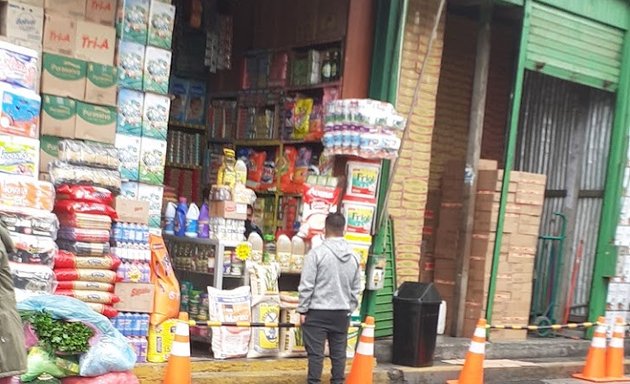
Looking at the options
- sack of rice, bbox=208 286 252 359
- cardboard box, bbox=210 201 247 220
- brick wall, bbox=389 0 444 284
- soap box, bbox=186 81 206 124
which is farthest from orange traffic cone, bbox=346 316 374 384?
soap box, bbox=186 81 206 124

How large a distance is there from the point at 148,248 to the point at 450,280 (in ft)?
15.3

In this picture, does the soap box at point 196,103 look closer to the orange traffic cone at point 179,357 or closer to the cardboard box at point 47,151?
the cardboard box at point 47,151

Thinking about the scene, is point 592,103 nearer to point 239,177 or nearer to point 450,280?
point 450,280

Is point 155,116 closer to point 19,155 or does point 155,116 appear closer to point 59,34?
point 59,34

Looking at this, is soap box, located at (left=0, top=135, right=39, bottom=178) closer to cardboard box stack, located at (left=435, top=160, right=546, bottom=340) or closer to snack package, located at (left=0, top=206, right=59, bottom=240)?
snack package, located at (left=0, top=206, right=59, bottom=240)

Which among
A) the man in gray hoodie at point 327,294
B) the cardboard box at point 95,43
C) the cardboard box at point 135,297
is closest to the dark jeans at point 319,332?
the man in gray hoodie at point 327,294

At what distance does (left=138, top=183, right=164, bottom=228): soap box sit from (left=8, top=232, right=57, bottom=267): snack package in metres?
1.43

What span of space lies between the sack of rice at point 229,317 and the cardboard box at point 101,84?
2126 mm

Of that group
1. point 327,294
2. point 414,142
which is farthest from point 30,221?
point 414,142

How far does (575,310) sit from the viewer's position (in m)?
13.0

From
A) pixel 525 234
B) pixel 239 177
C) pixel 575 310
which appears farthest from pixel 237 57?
pixel 575 310

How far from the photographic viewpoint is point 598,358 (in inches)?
419

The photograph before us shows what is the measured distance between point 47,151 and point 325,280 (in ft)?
8.80

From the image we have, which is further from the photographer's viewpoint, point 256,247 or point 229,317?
point 256,247
